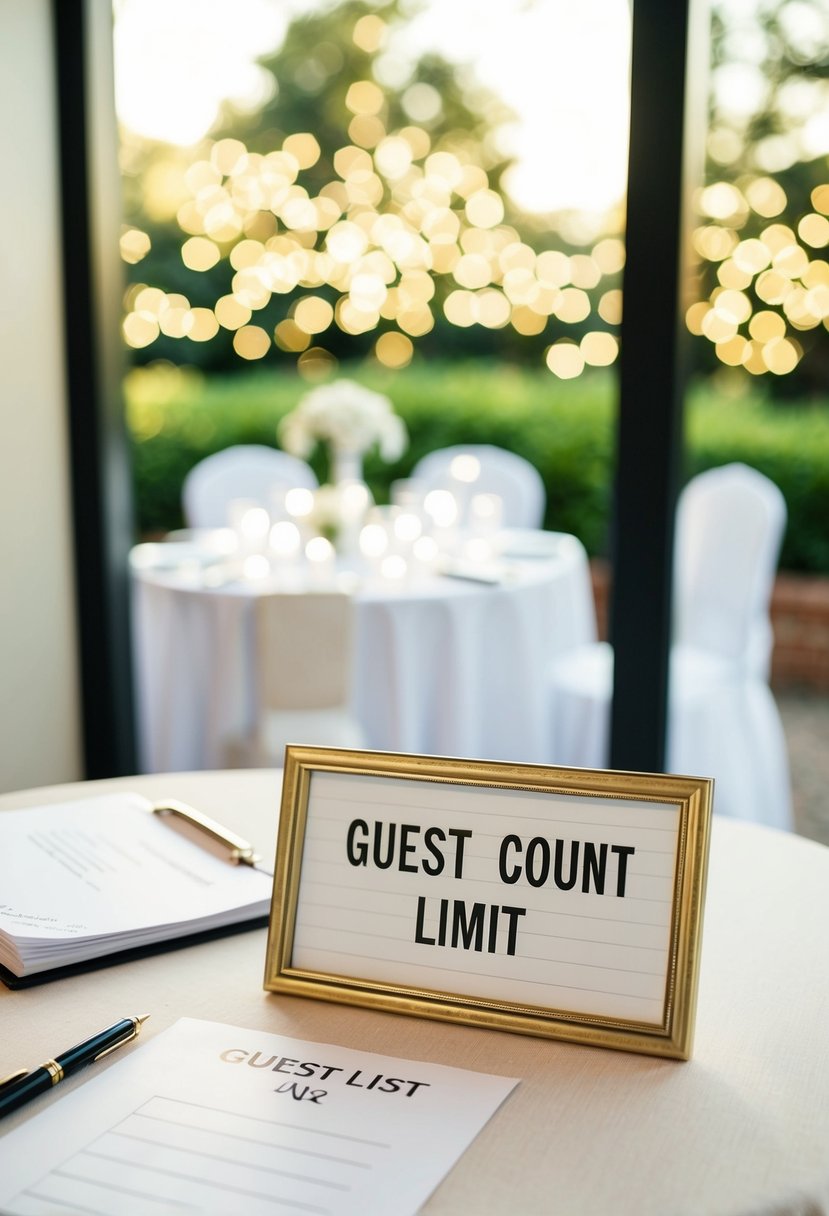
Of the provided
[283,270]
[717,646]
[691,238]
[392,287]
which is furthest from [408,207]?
[691,238]

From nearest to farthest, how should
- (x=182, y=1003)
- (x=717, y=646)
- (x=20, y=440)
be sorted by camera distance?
(x=182, y=1003)
(x=20, y=440)
(x=717, y=646)

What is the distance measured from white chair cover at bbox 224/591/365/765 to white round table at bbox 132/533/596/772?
0.24 ft

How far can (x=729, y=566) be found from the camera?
11.4 ft

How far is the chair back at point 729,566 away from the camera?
3.44 meters

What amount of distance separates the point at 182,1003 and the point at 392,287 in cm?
916

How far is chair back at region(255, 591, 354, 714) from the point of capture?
9.07 ft

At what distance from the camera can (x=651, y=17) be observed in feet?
7.20

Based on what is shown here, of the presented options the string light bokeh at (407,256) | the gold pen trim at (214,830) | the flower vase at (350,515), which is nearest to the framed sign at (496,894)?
the gold pen trim at (214,830)

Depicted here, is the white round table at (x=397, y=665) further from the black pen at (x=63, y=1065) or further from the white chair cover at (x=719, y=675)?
the black pen at (x=63, y=1065)

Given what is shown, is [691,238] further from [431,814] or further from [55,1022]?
[55,1022]

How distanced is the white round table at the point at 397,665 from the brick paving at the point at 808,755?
1.11 m

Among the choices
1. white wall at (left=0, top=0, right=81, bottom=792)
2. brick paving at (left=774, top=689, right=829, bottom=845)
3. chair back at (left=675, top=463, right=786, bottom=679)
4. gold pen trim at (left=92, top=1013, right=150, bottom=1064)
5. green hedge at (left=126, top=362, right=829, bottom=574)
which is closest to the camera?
gold pen trim at (left=92, top=1013, right=150, bottom=1064)

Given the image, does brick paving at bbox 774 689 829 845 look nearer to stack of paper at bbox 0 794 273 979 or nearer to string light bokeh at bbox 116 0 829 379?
stack of paper at bbox 0 794 273 979

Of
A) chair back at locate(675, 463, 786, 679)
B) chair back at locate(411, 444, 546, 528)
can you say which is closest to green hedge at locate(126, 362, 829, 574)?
chair back at locate(411, 444, 546, 528)
